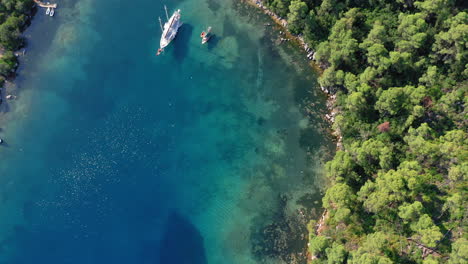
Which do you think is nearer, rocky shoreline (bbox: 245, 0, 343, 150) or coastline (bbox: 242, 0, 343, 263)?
coastline (bbox: 242, 0, 343, 263)

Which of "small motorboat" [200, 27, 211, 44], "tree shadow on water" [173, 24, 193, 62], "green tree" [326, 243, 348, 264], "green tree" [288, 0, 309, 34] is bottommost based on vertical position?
"green tree" [326, 243, 348, 264]

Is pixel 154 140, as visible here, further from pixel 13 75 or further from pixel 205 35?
pixel 13 75

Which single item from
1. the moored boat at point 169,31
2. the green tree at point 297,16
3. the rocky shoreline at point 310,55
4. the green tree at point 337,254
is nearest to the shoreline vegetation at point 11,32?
the moored boat at point 169,31

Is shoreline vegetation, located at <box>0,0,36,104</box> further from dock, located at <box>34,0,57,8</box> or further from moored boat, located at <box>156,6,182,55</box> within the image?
moored boat, located at <box>156,6,182,55</box>

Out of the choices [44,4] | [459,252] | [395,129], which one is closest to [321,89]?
[395,129]

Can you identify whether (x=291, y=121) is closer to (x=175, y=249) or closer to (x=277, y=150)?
(x=277, y=150)

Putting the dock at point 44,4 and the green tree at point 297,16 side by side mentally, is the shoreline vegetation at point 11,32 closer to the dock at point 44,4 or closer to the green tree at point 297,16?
the dock at point 44,4

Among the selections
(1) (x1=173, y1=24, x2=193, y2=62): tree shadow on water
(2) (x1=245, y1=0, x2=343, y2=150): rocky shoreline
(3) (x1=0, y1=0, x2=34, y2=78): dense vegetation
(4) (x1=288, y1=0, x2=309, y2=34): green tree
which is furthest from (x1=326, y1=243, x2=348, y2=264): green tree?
(3) (x1=0, y1=0, x2=34, y2=78): dense vegetation
